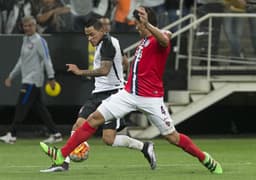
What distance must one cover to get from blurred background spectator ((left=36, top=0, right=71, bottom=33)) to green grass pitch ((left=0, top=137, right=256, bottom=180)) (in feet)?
8.03

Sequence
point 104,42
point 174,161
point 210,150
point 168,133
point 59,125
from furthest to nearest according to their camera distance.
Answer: point 59,125 < point 210,150 < point 174,161 < point 104,42 < point 168,133

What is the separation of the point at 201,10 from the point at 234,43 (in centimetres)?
109

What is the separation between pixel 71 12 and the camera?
2062cm

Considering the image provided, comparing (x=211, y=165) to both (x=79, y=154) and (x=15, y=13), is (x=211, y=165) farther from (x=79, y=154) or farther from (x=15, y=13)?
(x=15, y=13)

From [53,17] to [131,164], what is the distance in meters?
6.70

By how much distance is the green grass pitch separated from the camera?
12.5m

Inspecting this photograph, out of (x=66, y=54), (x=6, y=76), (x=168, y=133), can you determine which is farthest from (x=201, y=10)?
(x=168, y=133)

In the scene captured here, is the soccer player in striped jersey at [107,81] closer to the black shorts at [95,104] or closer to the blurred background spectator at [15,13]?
the black shorts at [95,104]

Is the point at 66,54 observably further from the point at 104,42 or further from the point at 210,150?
the point at 104,42

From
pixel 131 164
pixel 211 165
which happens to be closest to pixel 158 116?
pixel 211 165

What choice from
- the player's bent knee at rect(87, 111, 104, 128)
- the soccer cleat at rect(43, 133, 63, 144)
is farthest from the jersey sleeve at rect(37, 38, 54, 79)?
the player's bent knee at rect(87, 111, 104, 128)

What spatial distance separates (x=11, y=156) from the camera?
16125 millimetres

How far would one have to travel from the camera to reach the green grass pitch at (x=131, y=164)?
12.5 metres

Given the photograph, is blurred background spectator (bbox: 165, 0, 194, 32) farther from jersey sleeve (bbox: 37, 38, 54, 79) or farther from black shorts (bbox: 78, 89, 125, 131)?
black shorts (bbox: 78, 89, 125, 131)
